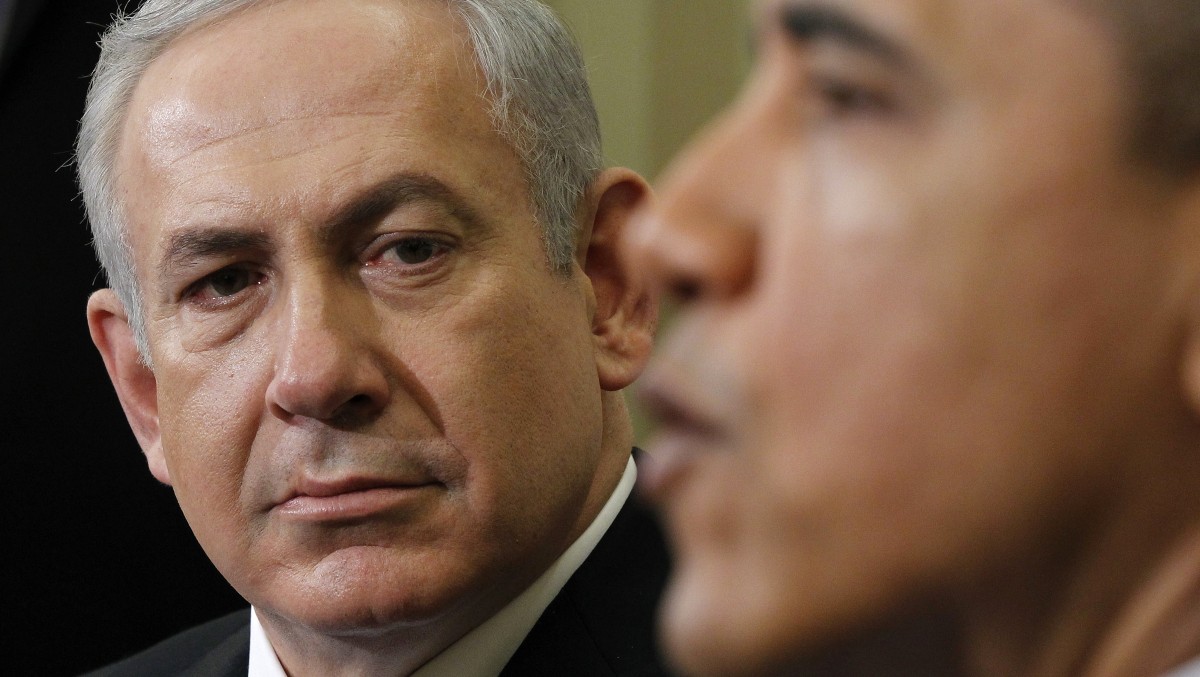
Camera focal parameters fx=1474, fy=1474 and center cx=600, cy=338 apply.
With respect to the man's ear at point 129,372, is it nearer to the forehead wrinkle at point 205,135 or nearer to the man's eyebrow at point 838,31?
the forehead wrinkle at point 205,135

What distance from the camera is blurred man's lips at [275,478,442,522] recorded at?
4.75 feet

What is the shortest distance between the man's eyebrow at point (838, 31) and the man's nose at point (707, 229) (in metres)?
0.06

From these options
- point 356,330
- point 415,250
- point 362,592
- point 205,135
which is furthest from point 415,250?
point 362,592

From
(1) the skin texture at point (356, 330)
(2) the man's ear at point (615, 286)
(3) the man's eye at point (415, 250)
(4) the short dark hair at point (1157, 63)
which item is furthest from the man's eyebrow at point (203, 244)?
(4) the short dark hair at point (1157, 63)

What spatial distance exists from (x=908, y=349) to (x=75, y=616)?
232cm

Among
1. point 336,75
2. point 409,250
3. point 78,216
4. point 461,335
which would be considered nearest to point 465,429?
point 461,335

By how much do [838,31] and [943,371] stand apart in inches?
6.0

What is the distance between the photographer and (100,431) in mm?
2576

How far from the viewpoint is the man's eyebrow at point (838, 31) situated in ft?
2.03

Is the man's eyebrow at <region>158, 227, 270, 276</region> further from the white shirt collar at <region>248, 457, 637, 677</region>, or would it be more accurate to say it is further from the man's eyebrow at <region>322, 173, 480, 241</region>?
the white shirt collar at <region>248, 457, 637, 677</region>

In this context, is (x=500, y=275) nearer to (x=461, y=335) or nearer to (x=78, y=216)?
(x=461, y=335)

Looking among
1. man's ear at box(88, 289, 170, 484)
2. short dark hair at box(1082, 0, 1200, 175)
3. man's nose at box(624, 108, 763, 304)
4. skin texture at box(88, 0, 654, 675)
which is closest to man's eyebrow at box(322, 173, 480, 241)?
skin texture at box(88, 0, 654, 675)

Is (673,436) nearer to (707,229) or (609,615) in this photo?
(707,229)

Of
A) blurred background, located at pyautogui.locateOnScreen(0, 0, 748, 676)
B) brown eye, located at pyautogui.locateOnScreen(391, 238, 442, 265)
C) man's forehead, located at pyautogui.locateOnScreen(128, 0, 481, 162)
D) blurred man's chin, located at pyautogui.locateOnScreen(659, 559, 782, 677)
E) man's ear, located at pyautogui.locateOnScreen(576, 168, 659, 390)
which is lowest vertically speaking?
blurred background, located at pyautogui.locateOnScreen(0, 0, 748, 676)
